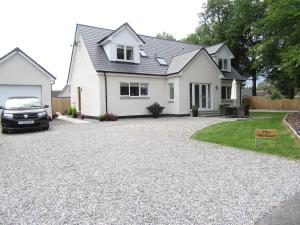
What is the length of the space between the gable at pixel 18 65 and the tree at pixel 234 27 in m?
23.1

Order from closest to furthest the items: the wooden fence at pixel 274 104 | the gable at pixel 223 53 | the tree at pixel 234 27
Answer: the gable at pixel 223 53
the wooden fence at pixel 274 104
the tree at pixel 234 27

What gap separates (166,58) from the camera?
24.0 metres

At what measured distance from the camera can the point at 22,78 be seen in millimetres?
19172

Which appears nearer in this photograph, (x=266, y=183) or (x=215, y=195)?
(x=215, y=195)

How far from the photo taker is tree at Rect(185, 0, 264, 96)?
33062 mm

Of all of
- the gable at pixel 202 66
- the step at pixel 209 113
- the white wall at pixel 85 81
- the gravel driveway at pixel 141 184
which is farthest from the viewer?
the step at pixel 209 113

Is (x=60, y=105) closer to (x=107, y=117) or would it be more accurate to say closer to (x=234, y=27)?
(x=107, y=117)

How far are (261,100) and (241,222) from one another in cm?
3531

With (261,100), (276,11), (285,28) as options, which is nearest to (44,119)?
(276,11)

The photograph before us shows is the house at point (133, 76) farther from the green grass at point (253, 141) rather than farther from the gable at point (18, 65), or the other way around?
the green grass at point (253, 141)

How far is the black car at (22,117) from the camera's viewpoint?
510 inches

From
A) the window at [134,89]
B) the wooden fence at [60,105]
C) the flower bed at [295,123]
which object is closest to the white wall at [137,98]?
the window at [134,89]

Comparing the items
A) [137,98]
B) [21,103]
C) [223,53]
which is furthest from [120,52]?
[223,53]

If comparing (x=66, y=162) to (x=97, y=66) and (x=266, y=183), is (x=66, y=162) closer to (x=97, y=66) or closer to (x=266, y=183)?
(x=266, y=183)
